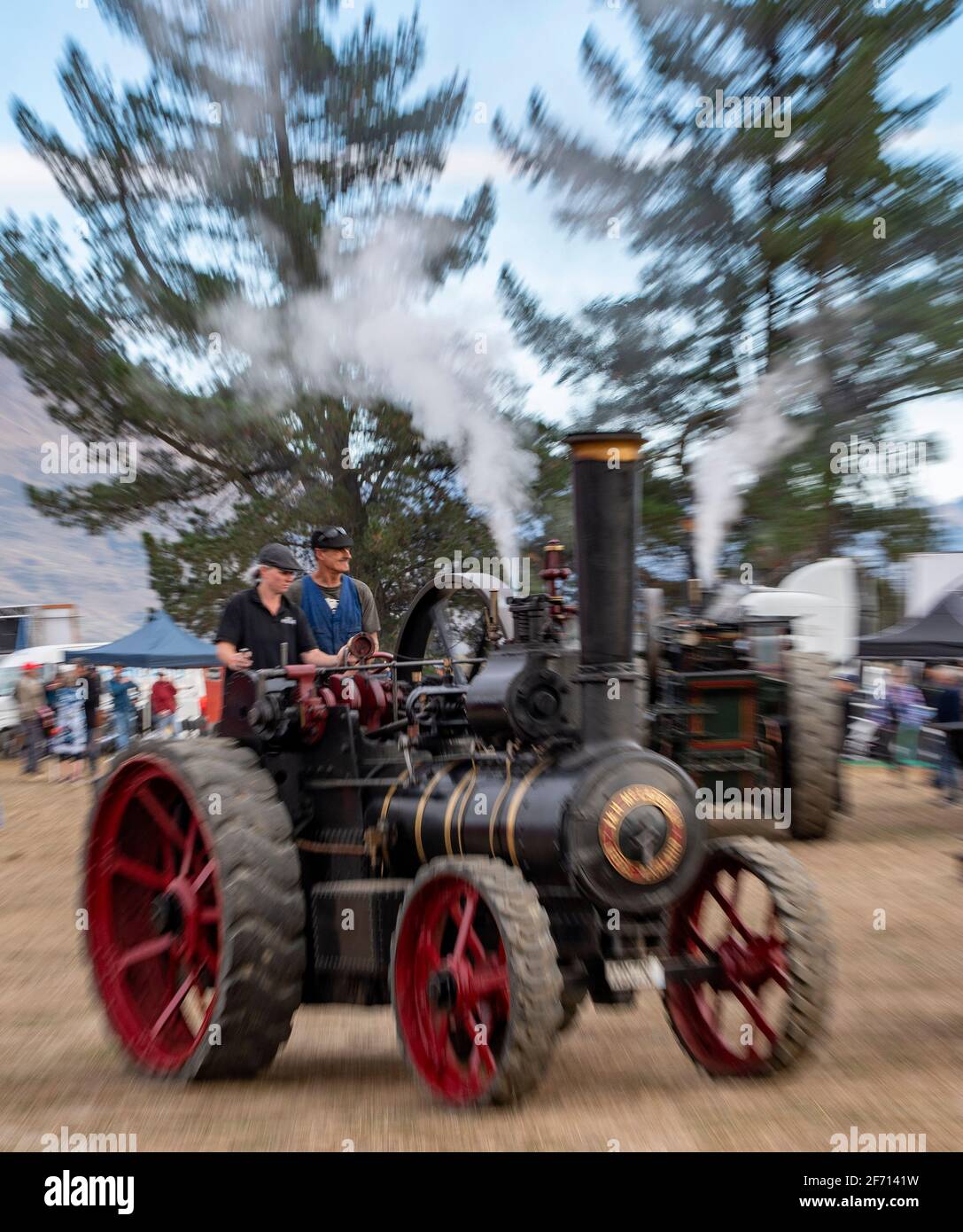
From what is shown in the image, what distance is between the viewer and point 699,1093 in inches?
157

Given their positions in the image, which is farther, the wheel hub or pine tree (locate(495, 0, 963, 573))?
pine tree (locate(495, 0, 963, 573))

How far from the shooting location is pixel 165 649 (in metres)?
17.8

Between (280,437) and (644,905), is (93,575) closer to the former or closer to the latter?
(280,437)

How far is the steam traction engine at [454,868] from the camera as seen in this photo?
380cm

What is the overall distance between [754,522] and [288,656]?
8.93 metres

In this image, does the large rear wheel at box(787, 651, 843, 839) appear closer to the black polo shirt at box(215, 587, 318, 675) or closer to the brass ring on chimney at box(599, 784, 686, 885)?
the black polo shirt at box(215, 587, 318, 675)

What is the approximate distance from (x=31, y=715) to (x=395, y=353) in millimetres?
13866

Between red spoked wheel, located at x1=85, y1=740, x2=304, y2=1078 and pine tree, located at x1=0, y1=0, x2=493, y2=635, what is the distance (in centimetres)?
820

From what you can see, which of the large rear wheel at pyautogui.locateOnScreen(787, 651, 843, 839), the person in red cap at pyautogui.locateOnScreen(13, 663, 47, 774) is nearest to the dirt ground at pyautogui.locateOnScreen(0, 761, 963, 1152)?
the large rear wheel at pyautogui.locateOnScreen(787, 651, 843, 839)

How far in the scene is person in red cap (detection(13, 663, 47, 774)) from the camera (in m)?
19.6

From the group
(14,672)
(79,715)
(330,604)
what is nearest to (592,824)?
(330,604)
